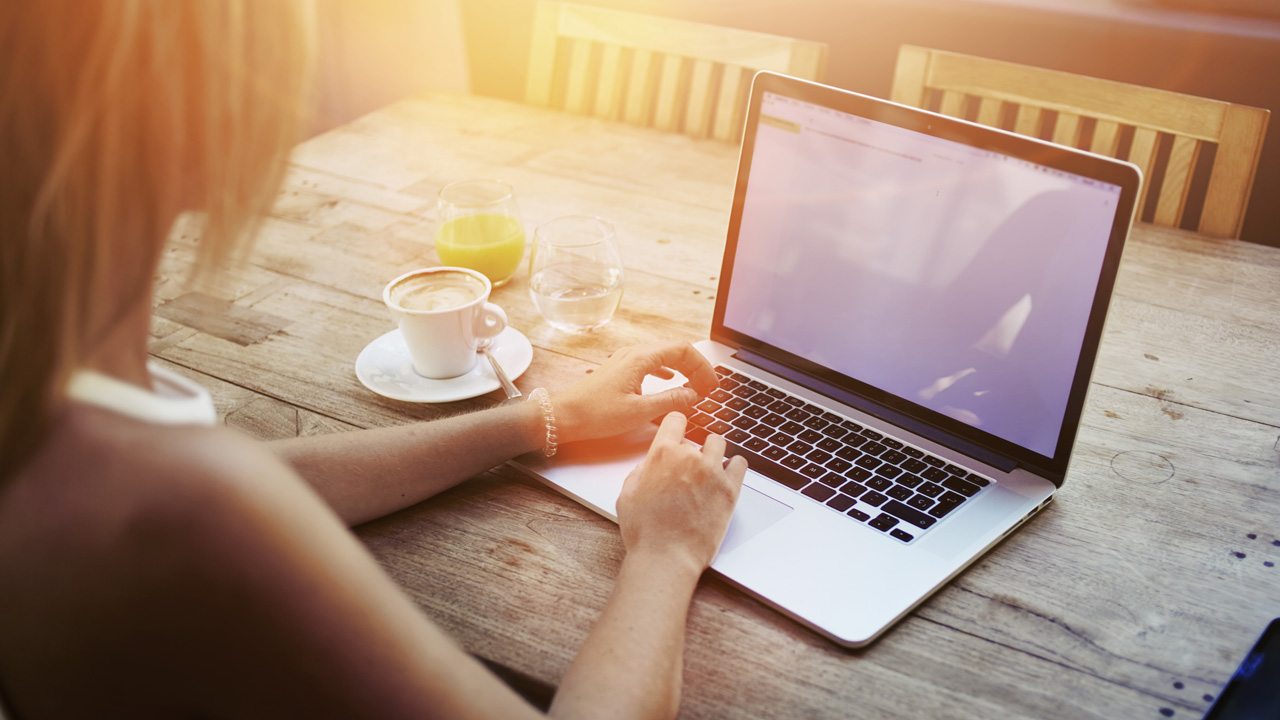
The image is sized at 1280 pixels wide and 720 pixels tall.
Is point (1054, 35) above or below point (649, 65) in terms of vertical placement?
above

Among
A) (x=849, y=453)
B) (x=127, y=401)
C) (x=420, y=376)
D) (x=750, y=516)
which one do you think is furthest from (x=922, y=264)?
(x=127, y=401)

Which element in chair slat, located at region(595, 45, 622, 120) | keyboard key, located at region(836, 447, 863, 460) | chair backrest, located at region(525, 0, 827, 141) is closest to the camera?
keyboard key, located at region(836, 447, 863, 460)

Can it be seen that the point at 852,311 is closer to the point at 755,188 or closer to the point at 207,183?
the point at 755,188

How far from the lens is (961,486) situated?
79 centimetres

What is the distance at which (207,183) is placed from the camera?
48 cm

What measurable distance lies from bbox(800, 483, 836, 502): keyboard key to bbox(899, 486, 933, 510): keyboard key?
0.23 feet

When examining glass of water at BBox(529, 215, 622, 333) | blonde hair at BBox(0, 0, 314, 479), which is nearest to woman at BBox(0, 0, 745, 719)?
blonde hair at BBox(0, 0, 314, 479)

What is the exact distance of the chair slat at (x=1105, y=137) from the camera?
1394 mm

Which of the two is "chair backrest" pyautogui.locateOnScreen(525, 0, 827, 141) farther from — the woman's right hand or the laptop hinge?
the woman's right hand

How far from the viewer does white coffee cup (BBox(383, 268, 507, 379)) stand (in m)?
0.92

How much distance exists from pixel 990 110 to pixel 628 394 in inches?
38.5

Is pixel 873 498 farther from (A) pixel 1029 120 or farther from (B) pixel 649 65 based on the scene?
(B) pixel 649 65

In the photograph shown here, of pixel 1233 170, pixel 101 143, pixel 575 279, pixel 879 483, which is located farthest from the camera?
pixel 1233 170

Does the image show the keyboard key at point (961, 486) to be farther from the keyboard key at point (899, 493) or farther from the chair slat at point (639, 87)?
the chair slat at point (639, 87)
